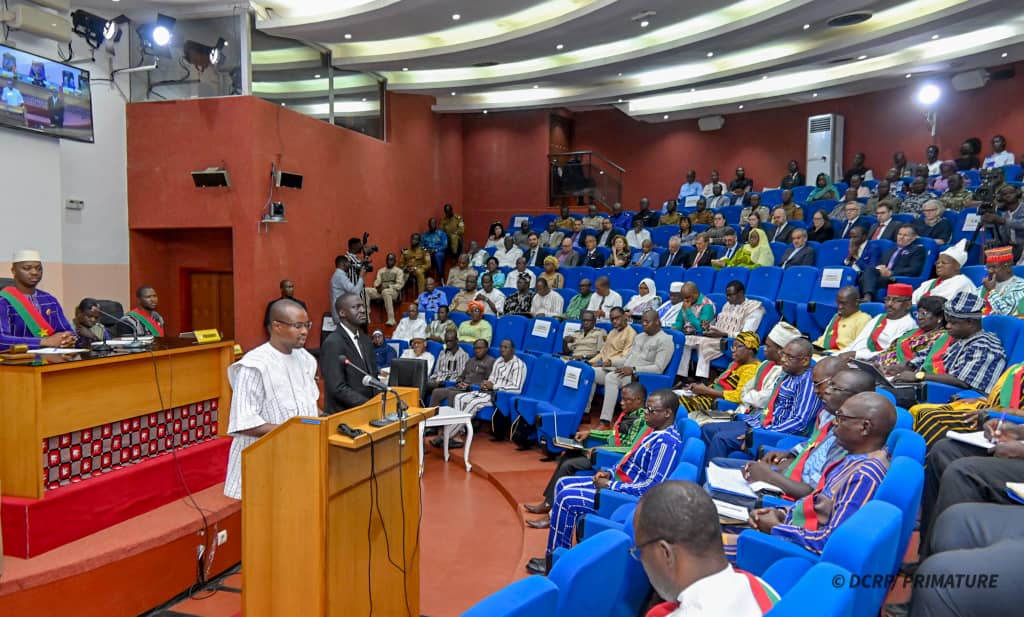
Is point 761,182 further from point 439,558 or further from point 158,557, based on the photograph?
point 158,557

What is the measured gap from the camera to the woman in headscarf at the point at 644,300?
766 cm

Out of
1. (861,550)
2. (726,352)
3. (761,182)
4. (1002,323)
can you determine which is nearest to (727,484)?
(861,550)

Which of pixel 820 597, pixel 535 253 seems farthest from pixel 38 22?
pixel 820 597

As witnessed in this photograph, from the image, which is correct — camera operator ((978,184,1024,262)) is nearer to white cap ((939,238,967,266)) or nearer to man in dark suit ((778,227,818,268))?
white cap ((939,238,967,266))

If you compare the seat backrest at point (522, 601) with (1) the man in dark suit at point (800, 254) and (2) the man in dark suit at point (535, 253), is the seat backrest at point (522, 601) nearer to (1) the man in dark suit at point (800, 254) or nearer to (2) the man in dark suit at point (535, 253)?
(1) the man in dark suit at point (800, 254)

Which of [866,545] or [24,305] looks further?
[24,305]

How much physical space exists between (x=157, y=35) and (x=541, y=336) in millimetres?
5999

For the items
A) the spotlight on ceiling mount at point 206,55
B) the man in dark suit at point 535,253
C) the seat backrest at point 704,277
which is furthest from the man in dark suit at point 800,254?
the spotlight on ceiling mount at point 206,55

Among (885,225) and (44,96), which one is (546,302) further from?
(44,96)

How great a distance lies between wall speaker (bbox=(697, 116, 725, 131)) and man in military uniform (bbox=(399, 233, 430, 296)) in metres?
6.28

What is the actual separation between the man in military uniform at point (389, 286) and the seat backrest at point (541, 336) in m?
3.34

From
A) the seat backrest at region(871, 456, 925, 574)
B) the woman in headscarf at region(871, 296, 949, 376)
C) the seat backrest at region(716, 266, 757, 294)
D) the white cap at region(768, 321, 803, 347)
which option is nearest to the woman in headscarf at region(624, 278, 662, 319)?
the seat backrest at region(716, 266, 757, 294)

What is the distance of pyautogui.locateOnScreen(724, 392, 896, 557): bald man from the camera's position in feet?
7.88

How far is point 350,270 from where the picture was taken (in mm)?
10117
